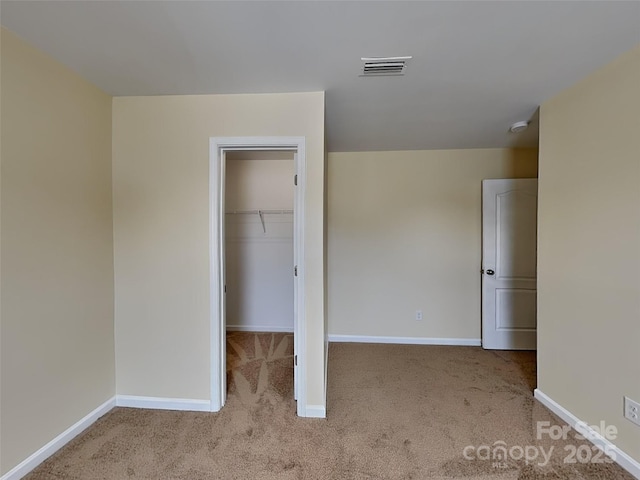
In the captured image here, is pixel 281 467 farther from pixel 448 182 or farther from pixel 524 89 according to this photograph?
pixel 448 182

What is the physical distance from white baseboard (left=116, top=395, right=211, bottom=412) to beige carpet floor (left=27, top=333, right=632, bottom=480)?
0.14ft

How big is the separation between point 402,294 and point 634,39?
2.70 metres

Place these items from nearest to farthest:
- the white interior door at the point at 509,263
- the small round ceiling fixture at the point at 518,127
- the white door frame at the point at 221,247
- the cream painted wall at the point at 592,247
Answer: the cream painted wall at the point at 592,247
the white door frame at the point at 221,247
the small round ceiling fixture at the point at 518,127
the white interior door at the point at 509,263

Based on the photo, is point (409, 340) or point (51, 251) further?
point (409, 340)

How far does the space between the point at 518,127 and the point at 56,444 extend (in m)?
4.28

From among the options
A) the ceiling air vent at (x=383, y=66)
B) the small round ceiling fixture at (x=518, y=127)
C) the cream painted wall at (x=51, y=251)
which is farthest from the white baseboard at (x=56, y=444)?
the small round ceiling fixture at (x=518, y=127)

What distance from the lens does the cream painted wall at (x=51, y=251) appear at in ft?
4.84

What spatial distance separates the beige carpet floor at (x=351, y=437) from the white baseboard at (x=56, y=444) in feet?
0.14

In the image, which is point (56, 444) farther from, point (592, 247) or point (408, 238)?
point (592, 247)

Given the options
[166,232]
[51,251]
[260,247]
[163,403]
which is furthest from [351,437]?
[260,247]

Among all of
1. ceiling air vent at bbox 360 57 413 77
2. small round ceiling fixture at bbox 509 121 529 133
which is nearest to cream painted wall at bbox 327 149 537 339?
small round ceiling fixture at bbox 509 121 529 133

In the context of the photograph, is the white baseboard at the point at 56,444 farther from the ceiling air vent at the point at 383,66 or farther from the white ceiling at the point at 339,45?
the ceiling air vent at the point at 383,66

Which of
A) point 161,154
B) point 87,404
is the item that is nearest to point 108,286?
point 87,404

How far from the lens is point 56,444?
1.70 metres
